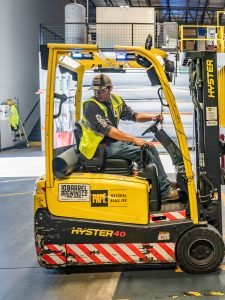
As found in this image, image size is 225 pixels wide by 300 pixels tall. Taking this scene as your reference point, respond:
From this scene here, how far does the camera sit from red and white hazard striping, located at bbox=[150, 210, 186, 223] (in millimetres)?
3732

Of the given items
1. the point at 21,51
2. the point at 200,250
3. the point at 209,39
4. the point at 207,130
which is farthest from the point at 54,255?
the point at 21,51

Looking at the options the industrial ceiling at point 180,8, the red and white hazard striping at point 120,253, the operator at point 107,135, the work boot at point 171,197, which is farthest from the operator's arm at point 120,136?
the industrial ceiling at point 180,8

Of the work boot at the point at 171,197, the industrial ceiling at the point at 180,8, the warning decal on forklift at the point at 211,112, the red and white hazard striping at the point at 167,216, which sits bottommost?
the red and white hazard striping at the point at 167,216

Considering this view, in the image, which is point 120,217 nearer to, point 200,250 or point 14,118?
point 200,250

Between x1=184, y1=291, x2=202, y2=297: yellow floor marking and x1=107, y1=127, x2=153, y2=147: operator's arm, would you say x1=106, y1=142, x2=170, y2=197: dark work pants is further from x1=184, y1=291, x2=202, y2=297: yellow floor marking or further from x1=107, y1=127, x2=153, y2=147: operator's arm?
x1=184, y1=291, x2=202, y2=297: yellow floor marking

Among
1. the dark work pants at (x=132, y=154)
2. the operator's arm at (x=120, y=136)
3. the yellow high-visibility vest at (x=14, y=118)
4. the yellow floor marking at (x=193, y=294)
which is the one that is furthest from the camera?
the yellow high-visibility vest at (x=14, y=118)

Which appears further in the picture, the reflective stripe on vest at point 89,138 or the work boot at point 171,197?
the work boot at point 171,197

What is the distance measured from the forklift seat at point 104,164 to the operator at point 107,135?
0.04 meters

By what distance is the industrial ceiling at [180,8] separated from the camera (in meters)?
25.1

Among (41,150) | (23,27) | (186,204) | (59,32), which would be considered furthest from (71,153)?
(59,32)

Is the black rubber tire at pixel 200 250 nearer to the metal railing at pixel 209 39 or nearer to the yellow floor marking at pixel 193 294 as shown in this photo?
the yellow floor marking at pixel 193 294

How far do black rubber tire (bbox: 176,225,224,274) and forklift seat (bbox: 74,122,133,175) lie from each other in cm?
86

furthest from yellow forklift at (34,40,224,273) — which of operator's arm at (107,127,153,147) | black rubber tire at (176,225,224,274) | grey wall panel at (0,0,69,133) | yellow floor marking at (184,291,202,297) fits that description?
grey wall panel at (0,0,69,133)

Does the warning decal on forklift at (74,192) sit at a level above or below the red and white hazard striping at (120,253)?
above
